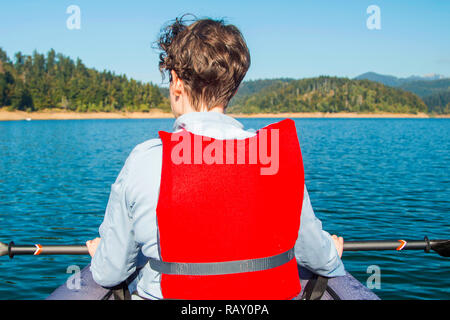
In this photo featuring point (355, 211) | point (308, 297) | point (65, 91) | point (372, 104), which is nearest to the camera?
point (308, 297)

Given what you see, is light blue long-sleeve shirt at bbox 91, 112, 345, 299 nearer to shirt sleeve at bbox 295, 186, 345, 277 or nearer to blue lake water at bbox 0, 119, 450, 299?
shirt sleeve at bbox 295, 186, 345, 277

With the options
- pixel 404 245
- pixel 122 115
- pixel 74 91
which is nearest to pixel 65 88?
pixel 74 91

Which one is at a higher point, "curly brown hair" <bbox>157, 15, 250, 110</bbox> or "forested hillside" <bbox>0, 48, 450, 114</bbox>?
"forested hillside" <bbox>0, 48, 450, 114</bbox>

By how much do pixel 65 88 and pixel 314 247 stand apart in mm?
155254

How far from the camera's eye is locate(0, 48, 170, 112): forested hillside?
441ft

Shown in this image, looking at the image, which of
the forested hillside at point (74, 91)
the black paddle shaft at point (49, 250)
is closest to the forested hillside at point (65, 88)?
the forested hillside at point (74, 91)

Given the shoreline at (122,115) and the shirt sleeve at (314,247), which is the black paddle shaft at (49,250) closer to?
the shirt sleeve at (314,247)

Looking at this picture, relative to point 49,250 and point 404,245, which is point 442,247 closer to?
point 404,245

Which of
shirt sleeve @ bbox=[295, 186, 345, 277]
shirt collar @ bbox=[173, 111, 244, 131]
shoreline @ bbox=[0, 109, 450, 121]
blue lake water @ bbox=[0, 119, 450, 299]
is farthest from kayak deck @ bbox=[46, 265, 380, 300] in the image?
shoreline @ bbox=[0, 109, 450, 121]

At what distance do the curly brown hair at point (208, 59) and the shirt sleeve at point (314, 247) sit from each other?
25.7 inches
